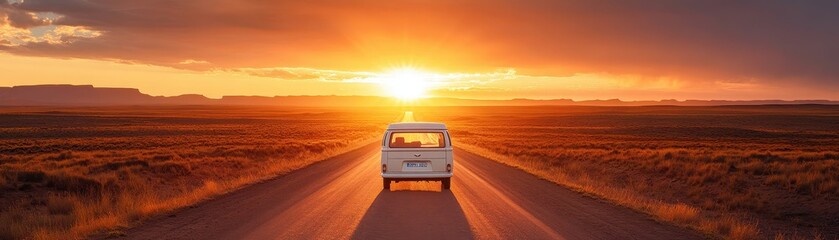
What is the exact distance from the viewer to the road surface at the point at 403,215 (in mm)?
9062

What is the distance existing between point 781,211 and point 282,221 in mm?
15336

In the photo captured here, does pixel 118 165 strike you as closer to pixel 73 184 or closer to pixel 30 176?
pixel 30 176

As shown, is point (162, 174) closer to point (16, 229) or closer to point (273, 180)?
point (273, 180)

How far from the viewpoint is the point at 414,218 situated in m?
10.5

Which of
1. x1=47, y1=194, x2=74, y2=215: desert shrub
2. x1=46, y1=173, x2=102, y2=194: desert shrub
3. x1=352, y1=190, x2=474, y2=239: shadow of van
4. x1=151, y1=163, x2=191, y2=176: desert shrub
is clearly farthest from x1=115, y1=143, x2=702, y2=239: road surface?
x1=151, y1=163, x2=191, y2=176: desert shrub

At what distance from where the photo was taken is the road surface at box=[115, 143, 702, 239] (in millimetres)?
9062

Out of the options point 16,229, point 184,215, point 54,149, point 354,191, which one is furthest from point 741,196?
point 54,149

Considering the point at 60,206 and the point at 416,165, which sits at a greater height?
the point at 416,165

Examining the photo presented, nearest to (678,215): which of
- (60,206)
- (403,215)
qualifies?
(403,215)

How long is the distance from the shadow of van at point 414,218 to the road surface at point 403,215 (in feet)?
0.05

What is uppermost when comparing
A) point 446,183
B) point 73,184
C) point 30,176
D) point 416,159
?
point 416,159

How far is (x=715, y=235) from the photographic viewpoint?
942cm

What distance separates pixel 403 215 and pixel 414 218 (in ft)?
1.38

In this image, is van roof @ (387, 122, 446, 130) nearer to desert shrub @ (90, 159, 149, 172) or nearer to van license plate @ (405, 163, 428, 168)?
van license plate @ (405, 163, 428, 168)
